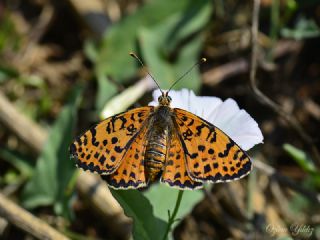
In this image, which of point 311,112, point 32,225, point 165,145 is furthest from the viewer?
point 311,112

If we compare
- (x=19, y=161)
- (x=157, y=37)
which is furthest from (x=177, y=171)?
(x=157, y=37)

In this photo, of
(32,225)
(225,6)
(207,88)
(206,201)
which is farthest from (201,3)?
(32,225)

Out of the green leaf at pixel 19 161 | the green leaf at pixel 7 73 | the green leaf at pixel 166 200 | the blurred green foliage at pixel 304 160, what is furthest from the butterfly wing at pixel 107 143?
the green leaf at pixel 7 73

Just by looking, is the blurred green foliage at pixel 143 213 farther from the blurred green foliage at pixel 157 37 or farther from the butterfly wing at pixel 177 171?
the blurred green foliage at pixel 157 37

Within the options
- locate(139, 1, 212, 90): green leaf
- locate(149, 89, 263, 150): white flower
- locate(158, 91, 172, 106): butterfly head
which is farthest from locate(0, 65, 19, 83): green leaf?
locate(158, 91, 172, 106): butterfly head

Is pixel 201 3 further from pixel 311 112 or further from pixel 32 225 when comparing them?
pixel 32 225

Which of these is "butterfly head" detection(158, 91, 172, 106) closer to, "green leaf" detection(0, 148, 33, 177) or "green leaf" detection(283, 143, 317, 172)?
"green leaf" detection(283, 143, 317, 172)
